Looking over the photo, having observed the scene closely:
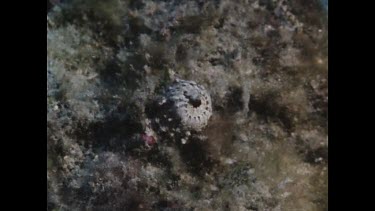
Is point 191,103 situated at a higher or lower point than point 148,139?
higher

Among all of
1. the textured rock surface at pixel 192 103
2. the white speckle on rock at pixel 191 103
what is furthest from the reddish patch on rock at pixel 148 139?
the white speckle on rock at pixel 191 103

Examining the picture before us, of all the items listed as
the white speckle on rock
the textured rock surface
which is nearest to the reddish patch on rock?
the textured rock surface

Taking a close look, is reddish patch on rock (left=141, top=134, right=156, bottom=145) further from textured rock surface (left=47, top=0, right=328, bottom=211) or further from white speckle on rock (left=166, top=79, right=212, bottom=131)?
white speckle on rock (left=166, top=79, right=212, bottom=131)

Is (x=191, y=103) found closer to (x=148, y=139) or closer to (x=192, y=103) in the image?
(x=192, y=103)

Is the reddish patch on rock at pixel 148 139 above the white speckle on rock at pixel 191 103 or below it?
below

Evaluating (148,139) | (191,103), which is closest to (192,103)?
(191,103)

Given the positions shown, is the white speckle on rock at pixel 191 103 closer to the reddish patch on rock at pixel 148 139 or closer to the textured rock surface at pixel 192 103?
the textured rock surface at pixel 192 103

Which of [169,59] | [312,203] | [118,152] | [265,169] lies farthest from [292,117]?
[118,152]
